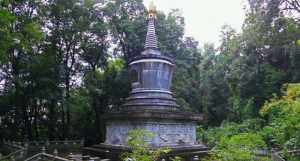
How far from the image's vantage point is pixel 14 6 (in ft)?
69.4

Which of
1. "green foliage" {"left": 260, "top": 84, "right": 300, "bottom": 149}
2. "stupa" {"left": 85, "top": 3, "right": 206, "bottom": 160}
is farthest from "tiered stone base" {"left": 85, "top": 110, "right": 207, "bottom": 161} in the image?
"green foliage" {"left": 260, "top": 84, "right": 300, "bottom": 149}

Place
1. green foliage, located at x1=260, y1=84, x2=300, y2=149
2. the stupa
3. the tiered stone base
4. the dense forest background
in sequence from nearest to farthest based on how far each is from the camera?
green foliage, located at x1=260, y1=84, x2=300, y2=149 < the tiered stone base < the stupa < the dense forest background

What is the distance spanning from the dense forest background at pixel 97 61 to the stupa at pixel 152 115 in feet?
20.7

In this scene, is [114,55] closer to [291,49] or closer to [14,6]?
[14,6]

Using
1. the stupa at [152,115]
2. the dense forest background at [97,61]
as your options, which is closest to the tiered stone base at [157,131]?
the stupa at [152,115]

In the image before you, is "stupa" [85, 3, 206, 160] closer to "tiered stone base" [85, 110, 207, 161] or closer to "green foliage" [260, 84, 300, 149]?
"tiered stone base" [85, 110, 207, 161]

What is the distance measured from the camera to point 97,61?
23906mm

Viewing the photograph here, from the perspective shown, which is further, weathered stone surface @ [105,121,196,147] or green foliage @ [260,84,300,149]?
weathered stone surface @ [105,121,196,147]

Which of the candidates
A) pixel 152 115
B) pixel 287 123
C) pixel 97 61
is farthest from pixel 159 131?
pixel 97 61

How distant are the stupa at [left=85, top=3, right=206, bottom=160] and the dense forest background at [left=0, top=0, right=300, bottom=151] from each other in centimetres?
630

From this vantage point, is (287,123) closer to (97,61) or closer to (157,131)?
(157,131)

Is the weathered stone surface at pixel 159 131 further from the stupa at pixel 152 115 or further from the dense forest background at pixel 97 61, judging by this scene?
the dense forest background at pixel 97 61

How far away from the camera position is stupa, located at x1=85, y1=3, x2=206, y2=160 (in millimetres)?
14250

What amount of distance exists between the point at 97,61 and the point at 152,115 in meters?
10.9
